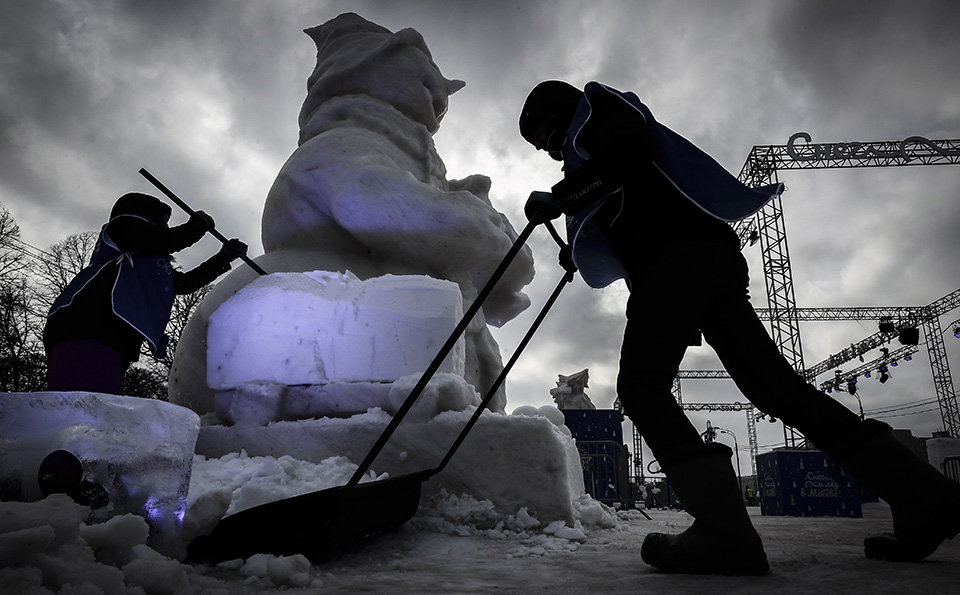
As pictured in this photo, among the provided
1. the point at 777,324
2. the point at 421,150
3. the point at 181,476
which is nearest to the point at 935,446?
the point at 777,324

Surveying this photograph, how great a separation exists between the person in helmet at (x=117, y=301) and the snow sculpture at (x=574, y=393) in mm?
11009

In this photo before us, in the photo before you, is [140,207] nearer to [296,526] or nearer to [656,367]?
[296,526]

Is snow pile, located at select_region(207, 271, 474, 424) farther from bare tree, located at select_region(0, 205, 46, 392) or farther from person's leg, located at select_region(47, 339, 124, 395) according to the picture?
bare tree, located at select_region(0, 205, 46, 392)

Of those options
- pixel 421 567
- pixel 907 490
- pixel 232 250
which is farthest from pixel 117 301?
pixel 907 490

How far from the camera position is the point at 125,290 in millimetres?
2500

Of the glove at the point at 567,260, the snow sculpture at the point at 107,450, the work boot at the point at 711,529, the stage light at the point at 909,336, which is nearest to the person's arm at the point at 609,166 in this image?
the glove at the point at 567,260

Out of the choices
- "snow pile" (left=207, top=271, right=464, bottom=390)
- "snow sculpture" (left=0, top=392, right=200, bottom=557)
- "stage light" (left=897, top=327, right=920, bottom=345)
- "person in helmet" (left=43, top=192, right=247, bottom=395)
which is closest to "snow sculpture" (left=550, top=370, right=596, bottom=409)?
"stage light" (left=897, top=327, right=920, bottom=345)

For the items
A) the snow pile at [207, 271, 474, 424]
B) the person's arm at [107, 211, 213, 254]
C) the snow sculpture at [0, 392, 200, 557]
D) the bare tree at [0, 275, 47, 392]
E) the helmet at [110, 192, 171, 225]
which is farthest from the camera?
the bare tree at [0, 275, 47, 392]

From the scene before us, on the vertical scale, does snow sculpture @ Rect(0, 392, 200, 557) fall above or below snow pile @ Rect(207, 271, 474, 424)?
below

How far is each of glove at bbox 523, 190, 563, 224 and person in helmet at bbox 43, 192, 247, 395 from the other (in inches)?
69.0

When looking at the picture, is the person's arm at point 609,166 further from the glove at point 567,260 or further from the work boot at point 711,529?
the work boot at point 711,529

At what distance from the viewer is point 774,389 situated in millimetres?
1768

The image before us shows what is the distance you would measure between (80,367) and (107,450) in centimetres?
108

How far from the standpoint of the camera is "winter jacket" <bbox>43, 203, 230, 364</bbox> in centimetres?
244
